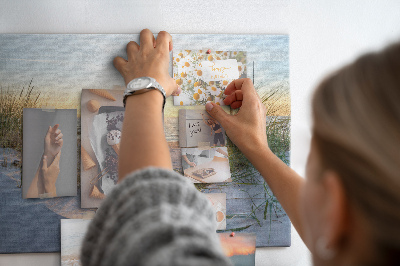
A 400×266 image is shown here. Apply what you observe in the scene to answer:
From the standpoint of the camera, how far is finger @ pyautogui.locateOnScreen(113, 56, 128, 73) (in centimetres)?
87

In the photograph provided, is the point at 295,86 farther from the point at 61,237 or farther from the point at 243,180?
the point at 61,237

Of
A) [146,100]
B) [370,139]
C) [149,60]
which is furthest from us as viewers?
[149,60]

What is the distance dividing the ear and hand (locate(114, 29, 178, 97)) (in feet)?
1.73

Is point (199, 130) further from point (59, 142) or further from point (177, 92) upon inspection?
point (59, 142)

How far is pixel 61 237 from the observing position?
0.86 metres

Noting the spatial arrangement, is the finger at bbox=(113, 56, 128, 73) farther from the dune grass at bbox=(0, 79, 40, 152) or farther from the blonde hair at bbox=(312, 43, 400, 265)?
the blonde hair at bbox=(312, 43, 400, 265)

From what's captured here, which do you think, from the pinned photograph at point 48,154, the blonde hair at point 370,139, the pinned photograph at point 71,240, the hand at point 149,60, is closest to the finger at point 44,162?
the pinned photograph at point 48,154

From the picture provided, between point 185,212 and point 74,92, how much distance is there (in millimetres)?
558

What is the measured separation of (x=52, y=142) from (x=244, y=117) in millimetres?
478

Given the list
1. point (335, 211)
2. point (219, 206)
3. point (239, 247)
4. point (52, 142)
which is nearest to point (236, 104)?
point (219, 206)

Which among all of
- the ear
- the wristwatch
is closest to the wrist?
the wristwatch

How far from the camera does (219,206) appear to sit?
0.90 m

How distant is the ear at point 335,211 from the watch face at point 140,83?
437mm

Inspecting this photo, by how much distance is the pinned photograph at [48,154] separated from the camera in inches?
33.9
